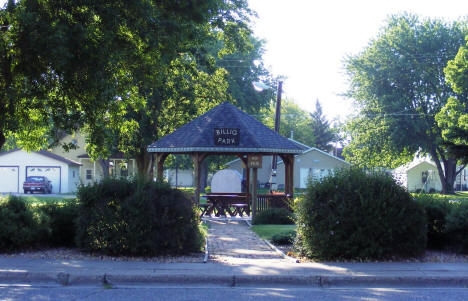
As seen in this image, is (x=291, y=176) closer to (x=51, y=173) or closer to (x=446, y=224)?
(x=446, y=224)

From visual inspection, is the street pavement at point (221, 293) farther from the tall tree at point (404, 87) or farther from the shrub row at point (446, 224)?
the tall tree at point (404, 87)

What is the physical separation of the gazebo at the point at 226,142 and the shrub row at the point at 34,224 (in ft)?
23.3

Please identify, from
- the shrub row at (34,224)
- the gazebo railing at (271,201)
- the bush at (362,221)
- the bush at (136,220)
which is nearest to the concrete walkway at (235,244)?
the bush at (136,220)

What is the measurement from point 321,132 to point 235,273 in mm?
85475

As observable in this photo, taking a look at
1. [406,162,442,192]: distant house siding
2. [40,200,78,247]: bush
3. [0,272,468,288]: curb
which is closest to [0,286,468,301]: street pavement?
[0,272,468,288]: curb

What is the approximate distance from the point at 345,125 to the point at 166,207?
130 feet

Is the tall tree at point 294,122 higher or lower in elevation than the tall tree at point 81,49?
higher

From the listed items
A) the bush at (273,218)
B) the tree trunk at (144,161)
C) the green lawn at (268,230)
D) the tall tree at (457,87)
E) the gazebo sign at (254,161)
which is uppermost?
the tall tree at (457,87)

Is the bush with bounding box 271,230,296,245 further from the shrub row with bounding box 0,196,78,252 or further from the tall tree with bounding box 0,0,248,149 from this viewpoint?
the tall tree with bounding box 0,0,248,149

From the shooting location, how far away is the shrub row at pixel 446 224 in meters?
11.4

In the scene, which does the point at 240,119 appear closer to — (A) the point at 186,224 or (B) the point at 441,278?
(A) the point at 186,224

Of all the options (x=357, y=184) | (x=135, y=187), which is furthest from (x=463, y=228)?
(x=135, y=187)

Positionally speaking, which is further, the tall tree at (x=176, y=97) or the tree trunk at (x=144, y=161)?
the tree trunk at (x=144, y=161)

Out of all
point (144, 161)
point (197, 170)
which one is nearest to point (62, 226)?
point (197, 170)
